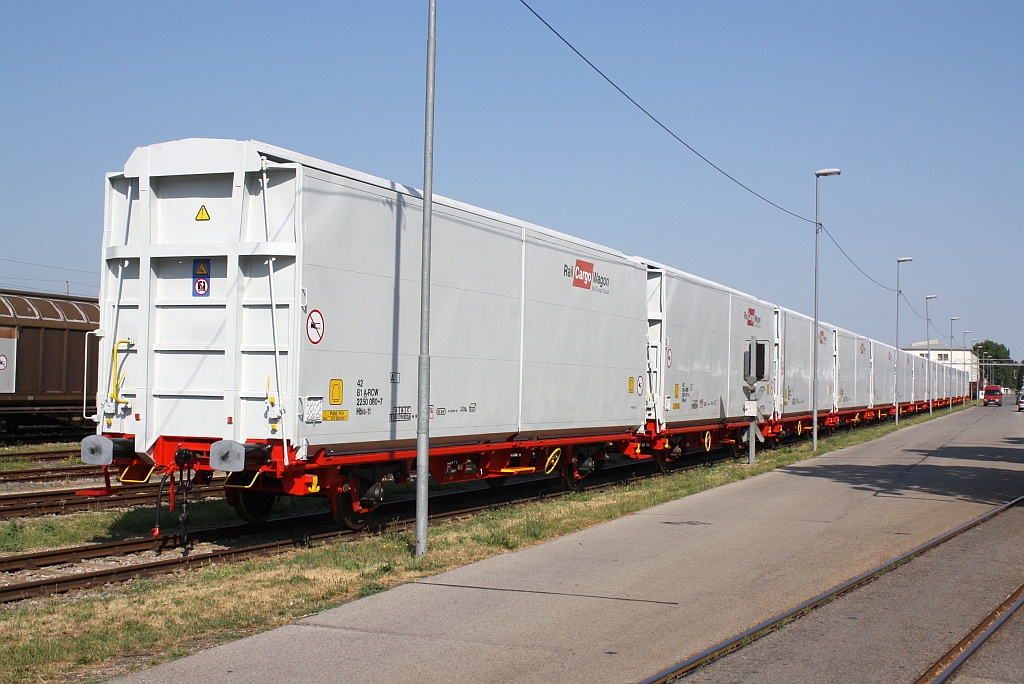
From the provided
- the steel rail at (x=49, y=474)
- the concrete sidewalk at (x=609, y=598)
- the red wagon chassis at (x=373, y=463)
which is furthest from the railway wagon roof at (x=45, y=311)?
the concrete sidewalk at (x=609, y=598)

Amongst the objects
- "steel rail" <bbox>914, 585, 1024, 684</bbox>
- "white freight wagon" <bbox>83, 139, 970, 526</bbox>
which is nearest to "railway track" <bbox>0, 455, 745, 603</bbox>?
"white freight wagon" <bbox>83, 139, 970, 526</bbox>

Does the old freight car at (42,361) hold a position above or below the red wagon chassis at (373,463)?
above

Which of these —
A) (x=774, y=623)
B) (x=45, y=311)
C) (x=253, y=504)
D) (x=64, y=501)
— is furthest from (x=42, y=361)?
(x=774, y=623)

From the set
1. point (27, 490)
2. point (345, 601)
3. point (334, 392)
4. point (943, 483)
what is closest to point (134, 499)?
point (27, 490)

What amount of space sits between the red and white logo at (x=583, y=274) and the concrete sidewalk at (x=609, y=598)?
371 cm

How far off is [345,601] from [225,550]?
2840 mm

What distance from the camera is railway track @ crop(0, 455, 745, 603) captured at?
828cm

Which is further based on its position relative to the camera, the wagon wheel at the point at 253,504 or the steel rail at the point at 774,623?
the wagon wheel at the point at 253,504

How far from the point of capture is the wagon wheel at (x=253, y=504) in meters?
11.2

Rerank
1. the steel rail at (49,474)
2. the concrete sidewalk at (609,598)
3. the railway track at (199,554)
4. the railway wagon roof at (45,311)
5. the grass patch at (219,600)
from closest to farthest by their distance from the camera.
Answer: the concrete sidewalk at (609,598)
the grass patch at (219,600)
the railway track at (199,554)
the steel rail at (49,474)
the railway wagon roof at (45,311)

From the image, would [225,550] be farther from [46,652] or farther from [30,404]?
[30,404]

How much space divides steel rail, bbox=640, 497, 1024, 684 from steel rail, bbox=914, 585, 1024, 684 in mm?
1151

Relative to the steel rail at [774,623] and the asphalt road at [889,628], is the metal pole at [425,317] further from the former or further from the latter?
the asphalt road at [889,628]

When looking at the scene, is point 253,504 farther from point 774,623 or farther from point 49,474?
point 49,474
